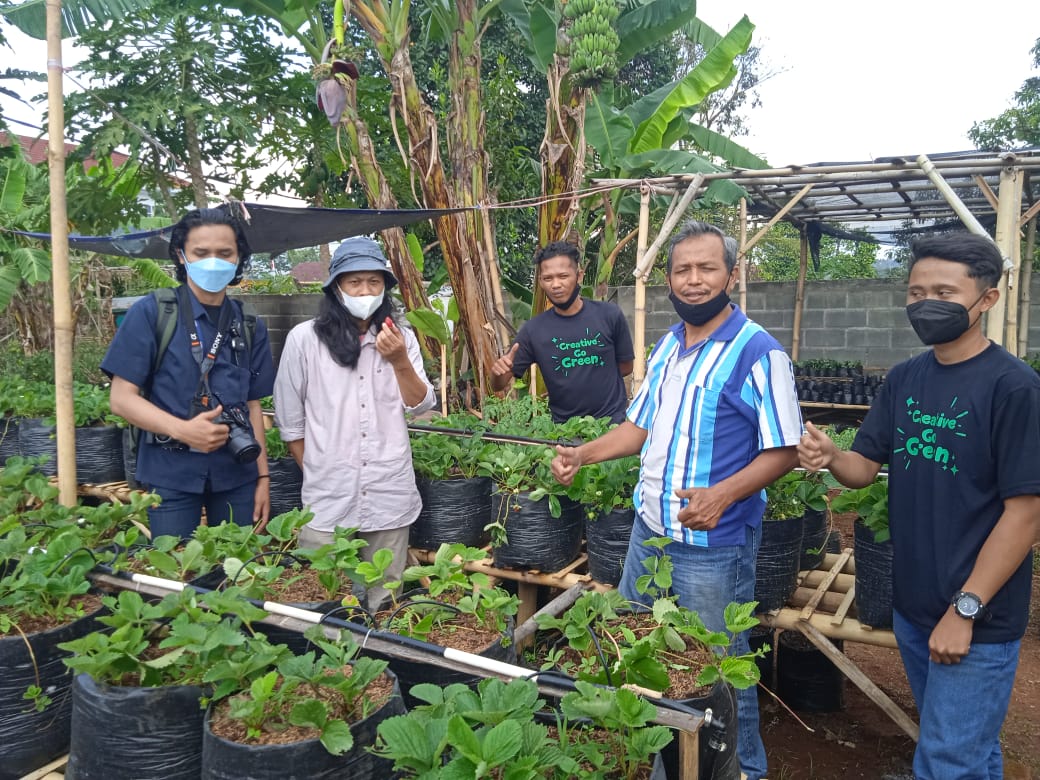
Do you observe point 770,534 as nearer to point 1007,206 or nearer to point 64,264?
point 64,264

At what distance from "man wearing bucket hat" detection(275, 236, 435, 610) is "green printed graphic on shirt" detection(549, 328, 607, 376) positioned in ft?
4.35

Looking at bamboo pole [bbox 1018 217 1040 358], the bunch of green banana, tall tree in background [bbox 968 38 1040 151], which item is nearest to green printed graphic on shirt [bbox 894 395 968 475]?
the bunch of green banana

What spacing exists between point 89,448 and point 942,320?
472 cm

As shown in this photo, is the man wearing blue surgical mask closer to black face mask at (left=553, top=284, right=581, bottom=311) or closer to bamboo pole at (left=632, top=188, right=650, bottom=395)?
black face mask at (left=553, top=284, right=581, bottom=311)

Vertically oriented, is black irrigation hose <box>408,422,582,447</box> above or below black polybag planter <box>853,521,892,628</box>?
above

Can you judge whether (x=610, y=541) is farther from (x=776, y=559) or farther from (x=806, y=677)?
(x=806, y=677)

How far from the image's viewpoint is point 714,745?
1.42 metres

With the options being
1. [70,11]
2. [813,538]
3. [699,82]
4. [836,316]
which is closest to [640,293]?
[699,82]

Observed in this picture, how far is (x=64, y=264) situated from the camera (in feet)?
7.64

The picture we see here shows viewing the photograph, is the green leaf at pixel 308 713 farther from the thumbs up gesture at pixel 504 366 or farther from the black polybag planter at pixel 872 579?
the thumbs up gesture at pixel 504 366

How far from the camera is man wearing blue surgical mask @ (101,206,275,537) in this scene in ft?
8.24

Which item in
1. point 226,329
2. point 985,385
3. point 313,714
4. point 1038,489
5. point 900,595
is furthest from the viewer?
point 226,329

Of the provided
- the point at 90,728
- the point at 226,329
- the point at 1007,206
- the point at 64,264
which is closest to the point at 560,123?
the point at 1007,206

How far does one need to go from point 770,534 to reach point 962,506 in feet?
3.03
